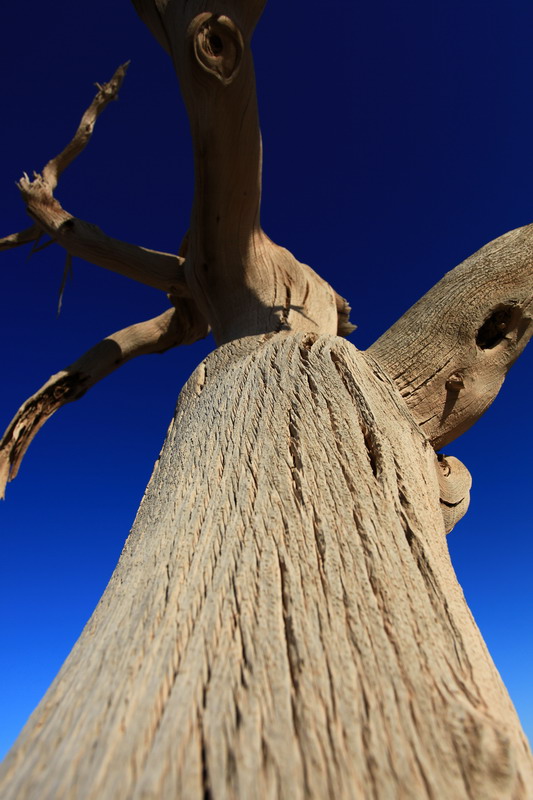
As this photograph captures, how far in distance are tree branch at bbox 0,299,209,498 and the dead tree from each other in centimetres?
165

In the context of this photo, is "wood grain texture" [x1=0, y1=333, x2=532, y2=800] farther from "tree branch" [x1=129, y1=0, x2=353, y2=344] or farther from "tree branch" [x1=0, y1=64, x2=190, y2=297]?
"tree branch" [x1=0, y1=64, x2=190, y2=297]

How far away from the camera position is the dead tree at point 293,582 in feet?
1.97

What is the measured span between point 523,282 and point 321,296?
3.08 ft

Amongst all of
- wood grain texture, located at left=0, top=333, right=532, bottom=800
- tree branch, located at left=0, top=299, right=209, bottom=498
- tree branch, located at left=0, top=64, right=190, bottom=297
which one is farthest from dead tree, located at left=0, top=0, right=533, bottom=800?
tree branch, located at left=0, top=299, right=209, bottom=498

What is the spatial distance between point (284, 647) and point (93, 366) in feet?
9.14

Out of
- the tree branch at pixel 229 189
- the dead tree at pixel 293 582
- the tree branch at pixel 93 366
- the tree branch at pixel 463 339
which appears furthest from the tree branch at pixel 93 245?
the tree branch at pixel 463 339

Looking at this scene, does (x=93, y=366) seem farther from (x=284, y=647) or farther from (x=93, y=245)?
(x=284, y=647)

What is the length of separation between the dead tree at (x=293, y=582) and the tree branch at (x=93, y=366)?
64.9 inches

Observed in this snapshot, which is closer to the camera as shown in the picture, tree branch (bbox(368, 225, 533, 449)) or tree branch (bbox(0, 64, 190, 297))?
tree branch (bbox(368, 225, 533, 449))

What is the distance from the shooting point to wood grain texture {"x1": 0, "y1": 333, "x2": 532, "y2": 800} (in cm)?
59

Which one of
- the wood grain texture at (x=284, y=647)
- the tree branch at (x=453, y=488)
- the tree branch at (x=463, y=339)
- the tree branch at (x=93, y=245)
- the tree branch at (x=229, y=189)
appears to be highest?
the tree branch at (x=93, y=245)

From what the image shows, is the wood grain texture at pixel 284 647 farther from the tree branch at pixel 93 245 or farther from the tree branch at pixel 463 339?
the tree branch at pixel 93 245

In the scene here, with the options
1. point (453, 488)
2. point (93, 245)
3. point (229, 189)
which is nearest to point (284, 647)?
point (453, 488)

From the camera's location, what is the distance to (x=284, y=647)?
0.74m
